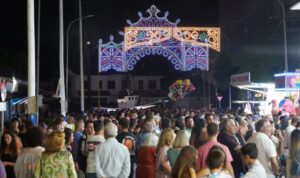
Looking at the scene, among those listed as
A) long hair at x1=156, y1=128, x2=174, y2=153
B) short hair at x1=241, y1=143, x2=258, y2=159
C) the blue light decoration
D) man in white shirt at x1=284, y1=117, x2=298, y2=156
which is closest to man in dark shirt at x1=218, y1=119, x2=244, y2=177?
long hair at x1=156, y1=128, x2=174, y2=153

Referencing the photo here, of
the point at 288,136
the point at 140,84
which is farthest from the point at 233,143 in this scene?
the point at 140,84

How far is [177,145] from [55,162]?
214cm

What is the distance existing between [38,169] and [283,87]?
68.4ft

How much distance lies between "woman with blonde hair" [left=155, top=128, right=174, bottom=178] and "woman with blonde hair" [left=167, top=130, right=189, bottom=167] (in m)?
0.19

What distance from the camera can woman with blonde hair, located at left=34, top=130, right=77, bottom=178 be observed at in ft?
26.5

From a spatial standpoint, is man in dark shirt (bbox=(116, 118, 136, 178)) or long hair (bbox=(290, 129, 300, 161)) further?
man in dark shirt (bbox=(116, 118, 136, 178))

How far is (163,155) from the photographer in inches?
383

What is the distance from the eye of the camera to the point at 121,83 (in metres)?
114

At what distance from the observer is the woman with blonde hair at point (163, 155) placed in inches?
380

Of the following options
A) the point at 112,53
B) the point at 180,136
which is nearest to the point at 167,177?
the point at 180,136

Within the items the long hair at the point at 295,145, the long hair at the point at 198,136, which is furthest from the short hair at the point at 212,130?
the long hair at the point at 198,136

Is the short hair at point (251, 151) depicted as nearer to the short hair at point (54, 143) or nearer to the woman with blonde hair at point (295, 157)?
the woman with blonde hair at point (295, 157)

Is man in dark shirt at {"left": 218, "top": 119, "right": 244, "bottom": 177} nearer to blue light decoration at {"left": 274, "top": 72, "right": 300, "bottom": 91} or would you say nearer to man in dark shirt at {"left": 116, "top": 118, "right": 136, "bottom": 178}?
man in dark shirt at {"left": 116, "top": 118, "right": 136, "bottom": 178}

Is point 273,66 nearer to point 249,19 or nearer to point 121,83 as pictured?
point 249,19
